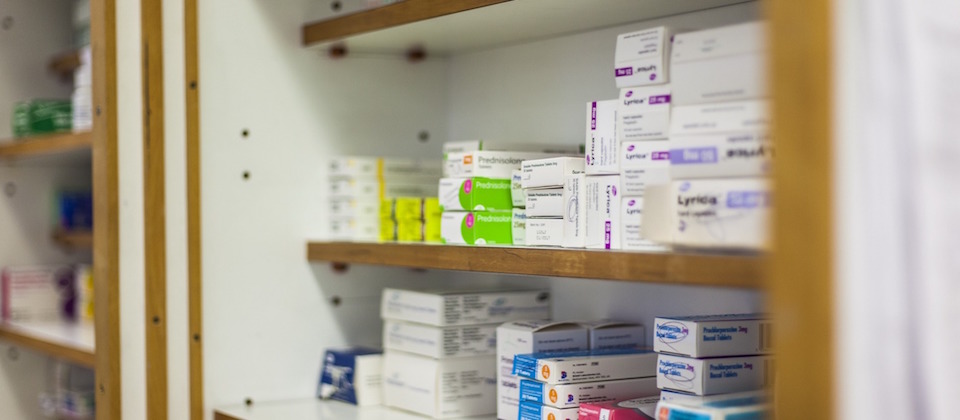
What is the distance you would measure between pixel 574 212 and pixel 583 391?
10.6 inches

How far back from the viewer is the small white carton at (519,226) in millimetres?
1587

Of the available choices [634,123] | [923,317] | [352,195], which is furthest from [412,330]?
[923,317]

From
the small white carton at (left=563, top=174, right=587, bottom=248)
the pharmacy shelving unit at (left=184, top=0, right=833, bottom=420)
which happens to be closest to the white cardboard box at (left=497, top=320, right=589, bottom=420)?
the pharmacy shelving unit at (left=184, top=0, right=833, bottom=420)

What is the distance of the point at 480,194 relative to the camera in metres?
1.64

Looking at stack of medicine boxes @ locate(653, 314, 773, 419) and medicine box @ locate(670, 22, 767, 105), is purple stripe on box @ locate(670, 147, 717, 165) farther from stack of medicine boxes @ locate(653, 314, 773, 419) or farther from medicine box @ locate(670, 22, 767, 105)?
stack of medicine boxes @ locate(653, 314, 773, 419)

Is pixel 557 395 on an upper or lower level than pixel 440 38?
lower

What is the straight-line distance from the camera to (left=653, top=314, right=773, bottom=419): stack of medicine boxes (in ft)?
4.38

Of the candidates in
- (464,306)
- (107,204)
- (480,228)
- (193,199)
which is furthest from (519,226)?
(107,204)

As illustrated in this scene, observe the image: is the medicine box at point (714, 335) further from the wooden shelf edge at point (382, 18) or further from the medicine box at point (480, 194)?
the wooden shelf edge at point (382, 18)

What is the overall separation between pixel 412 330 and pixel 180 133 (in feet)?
1.77

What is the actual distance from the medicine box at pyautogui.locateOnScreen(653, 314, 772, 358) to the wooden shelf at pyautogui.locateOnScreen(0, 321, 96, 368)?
116 centimetres

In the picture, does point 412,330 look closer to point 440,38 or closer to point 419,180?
point 419,180

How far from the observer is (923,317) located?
3.30 ft

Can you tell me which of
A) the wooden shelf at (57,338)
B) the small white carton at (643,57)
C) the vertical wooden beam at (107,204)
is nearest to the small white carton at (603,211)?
the small white carton at (643,57)
